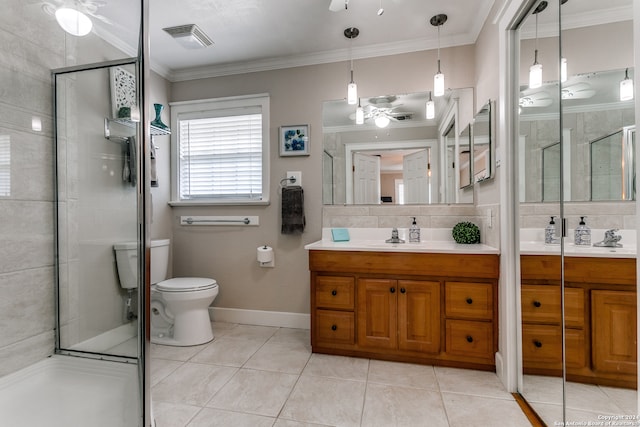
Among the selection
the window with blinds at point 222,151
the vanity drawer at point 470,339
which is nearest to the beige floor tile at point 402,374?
the vanity drawer at point 470,339

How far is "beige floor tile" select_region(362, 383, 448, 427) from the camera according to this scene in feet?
4.73

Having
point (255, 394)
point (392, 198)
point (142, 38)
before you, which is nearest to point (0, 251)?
point (142, 38)

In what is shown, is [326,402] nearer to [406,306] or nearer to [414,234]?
[406,306]

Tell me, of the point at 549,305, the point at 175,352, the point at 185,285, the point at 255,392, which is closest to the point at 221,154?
the point at 185,285

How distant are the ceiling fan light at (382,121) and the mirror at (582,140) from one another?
3.51 ft

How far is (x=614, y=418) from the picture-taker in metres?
0.98

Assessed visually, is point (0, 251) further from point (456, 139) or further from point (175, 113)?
point (456, 139)

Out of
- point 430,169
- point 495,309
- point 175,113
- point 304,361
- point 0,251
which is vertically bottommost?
point 304,361

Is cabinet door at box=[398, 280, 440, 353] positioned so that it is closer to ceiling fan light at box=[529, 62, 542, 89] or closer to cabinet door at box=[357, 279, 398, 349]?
cabinet door at box=[357, 279, 398, 349]

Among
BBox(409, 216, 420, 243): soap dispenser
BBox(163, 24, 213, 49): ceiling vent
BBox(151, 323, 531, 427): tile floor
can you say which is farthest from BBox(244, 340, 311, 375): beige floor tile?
BBox(163, 24, 213, 49): ceiling vent

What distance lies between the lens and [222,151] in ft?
9.64

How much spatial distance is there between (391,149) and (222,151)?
163cm

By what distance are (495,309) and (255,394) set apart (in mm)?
1547

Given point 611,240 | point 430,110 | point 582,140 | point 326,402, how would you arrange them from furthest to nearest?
point 430,110 < point 326,402 < point 582,140 < point 611,240
